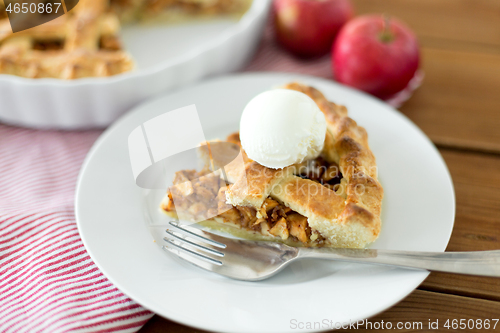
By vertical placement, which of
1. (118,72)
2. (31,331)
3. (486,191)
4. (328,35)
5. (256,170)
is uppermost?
(328,35)

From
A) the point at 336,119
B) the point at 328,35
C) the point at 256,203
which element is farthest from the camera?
the point at 328,35

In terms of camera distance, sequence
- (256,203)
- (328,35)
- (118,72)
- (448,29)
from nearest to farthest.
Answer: (256,203), (118,72), (328,35), (448,29)

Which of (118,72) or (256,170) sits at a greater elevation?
(118,72)

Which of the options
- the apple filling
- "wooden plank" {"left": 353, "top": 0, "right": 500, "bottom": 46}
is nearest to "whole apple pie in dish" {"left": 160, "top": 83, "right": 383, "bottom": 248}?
the apple filling

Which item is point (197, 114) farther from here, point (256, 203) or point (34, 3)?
point (34, 3)

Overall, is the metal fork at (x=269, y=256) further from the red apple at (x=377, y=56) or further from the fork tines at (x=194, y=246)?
the red apple at (x=377, y=56)

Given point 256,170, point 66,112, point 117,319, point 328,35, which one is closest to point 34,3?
point 66,112

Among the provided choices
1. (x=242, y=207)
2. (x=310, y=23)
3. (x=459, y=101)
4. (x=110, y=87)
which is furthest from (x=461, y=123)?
(x=110, y=87)
